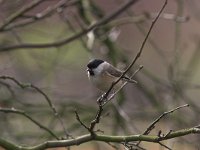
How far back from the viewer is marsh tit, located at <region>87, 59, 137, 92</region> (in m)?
3.45

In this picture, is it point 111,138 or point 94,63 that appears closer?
point 111,138

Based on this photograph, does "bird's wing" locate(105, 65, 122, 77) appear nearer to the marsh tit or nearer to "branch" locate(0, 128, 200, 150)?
the marsh tit

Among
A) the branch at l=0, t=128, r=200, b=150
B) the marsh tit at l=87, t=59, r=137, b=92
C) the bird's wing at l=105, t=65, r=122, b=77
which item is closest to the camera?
the branch at l=0, t=128, r=200, b=150

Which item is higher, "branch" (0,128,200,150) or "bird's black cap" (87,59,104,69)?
"bird's black cap" (87,59,104,69)

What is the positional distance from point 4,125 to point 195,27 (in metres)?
6.55

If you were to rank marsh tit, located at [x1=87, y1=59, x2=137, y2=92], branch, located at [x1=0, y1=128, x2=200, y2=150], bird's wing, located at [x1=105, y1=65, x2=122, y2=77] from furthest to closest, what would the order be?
1. bird's wing, located at [x1=105, y1=65, x2=122, y2=77]
2. marsh tit, located at [x1=87, y1=59, x2=137, y2=92]
3. branch, located at [x1=0, y1=128, x2=200, y2=150]

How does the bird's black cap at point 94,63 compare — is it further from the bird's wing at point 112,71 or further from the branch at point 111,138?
the branch at point 111,138

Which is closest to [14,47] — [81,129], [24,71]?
[81,129]

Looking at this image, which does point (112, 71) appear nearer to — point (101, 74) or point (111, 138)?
point (101, 74)

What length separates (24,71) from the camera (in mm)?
6000

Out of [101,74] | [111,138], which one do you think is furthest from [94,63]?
[111,138]

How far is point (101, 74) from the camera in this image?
3.58 meters

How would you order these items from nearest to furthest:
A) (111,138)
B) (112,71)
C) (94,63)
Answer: (111,138) → (94,63) → (112,71)

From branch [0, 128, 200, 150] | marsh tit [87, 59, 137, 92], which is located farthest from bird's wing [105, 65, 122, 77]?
branch [0, 128, 200, 150]
